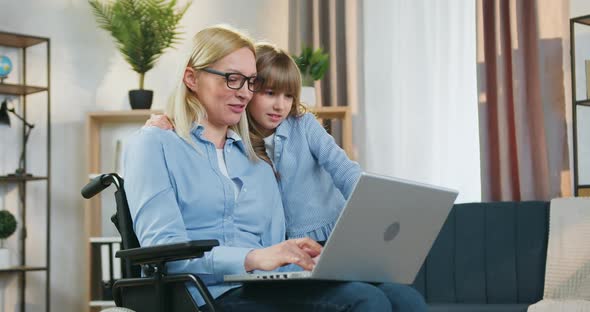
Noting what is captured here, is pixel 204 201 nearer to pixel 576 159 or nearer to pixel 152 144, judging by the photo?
pixel 152 144

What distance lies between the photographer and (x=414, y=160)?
448 centimetres

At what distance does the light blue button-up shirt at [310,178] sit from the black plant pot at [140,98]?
250cm

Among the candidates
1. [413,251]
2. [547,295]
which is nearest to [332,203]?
[413,251]

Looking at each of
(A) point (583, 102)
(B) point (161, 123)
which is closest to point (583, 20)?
(A) point (583, 102)

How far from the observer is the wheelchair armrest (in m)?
1.59

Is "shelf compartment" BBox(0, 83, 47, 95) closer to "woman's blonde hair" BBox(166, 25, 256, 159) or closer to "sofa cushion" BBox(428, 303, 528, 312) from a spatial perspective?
"sofa cushion" BBox(428, 303, 528, 312)

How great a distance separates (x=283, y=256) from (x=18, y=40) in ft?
10.6

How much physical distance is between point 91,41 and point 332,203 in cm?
310

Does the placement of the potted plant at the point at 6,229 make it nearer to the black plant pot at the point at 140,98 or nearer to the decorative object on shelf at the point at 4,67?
the decorative object on shelf at the point at 4,67

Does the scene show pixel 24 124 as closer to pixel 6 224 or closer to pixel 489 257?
pixel 6 224

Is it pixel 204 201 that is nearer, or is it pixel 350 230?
pixel 350 230

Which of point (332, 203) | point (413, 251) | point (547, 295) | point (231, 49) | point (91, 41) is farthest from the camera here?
point (91, 41)

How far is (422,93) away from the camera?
4484mm

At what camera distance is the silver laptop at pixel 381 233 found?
5.00 feet
